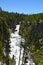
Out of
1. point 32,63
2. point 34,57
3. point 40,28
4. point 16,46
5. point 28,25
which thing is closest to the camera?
point 32,63

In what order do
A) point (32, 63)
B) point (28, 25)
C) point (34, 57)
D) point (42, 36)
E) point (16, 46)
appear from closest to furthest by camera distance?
point (32, 63), point (34, 57), point (16, 46), point (42, 36), point (28, 25)

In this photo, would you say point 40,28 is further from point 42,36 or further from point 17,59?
point 17,59

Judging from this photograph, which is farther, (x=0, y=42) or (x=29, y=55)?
(x=29, y=55)

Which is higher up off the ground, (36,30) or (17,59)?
(36,30)

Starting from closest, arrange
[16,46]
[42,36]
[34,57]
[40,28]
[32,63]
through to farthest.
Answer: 1. [32,63]
2. [34,57]
3. [16,46]
4. [42,36]
5. [40,28]

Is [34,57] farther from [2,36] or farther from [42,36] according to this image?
[42,36]

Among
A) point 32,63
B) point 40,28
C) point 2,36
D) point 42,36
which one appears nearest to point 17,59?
point 32,63

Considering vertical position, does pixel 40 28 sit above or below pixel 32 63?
above

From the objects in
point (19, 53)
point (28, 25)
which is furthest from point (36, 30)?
point (19, 53)

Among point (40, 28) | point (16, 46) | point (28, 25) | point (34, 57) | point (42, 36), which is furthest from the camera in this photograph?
point (28, 25)
